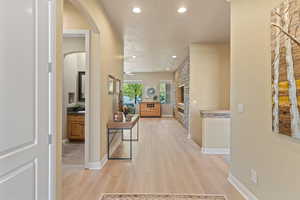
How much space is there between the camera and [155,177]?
10.3 feet

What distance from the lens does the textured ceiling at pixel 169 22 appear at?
3.56 metres

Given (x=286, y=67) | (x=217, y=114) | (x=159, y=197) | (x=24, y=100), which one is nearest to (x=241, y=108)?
(x=286, y=67)

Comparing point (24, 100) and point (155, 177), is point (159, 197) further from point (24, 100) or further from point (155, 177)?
point (24, 100)

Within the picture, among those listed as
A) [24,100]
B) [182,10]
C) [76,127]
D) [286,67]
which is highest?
[182,10]

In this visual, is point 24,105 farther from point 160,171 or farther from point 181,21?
point 181,21

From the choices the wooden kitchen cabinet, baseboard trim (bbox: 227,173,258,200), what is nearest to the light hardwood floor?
baseboard trim (bbox: 227,173,258,200)

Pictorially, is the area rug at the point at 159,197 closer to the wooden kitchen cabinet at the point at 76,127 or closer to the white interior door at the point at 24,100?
the white interior door at the point at 24,100

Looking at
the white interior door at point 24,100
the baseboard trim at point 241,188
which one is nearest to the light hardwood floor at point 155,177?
the baseboard trim at point 241,188

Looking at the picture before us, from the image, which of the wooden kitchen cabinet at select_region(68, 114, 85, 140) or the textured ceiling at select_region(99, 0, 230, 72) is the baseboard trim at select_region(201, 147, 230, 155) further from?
the wooden kitchen cabinet at select_region(68, 114, 85, 140)

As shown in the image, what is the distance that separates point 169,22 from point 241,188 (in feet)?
11.2

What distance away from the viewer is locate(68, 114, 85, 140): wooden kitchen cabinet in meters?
5.35

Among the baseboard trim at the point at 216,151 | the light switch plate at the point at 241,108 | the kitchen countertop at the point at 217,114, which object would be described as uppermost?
the light switch plate at the point at 241,108

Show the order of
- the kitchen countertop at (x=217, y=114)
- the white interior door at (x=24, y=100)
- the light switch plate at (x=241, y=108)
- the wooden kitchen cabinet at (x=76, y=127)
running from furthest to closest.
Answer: the wooden kitchen cabinet at (x=76, y=127) → the kitchen countertop at (x=217, y=114) → the light switch plate at (x=241, y=108) → the white interior door at (x=24, y=100)

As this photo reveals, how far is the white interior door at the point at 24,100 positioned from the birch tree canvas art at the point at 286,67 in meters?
2.01
